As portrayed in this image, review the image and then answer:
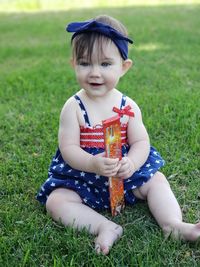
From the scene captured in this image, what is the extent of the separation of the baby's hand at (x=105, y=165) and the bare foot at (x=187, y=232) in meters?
0.33

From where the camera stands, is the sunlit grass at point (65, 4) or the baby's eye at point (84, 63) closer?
the baby's eye at point (84, 63)

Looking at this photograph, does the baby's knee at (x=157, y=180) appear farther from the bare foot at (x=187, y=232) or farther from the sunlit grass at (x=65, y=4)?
the sunlit grass at (x=65, y=4)

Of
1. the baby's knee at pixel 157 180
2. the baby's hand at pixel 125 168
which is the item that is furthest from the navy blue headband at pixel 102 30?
the baby's knee at pixel 157 180

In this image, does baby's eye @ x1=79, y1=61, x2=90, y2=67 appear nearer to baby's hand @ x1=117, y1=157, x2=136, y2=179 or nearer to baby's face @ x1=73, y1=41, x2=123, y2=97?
baby's face @ x1=73, y1=41, x2=123, y2=97

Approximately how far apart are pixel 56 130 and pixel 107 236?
1.32m

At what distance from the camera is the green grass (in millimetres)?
1825

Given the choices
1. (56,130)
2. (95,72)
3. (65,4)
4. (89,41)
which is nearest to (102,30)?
(89,41)

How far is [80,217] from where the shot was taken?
2.02 m

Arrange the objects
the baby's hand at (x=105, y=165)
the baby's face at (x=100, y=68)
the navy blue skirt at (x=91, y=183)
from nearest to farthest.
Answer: the baby's hand at (x=105, y=165) → the baby's face at (x=100, y=68) → the navy blue skirt at (x=91, y=183)

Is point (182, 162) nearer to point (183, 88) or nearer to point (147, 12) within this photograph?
point (183, 88)

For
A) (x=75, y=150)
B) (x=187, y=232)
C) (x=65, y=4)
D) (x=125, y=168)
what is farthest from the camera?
(x=65, y=4)

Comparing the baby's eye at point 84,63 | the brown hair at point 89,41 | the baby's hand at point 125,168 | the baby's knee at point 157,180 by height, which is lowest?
the baby's knee at point 157,180

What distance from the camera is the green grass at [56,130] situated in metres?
1.83

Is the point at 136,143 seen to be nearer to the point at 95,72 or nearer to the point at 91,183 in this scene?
the point at 91,183
